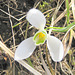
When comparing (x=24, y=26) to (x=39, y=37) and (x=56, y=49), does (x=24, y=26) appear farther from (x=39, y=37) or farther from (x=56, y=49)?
(x=56, y=49)

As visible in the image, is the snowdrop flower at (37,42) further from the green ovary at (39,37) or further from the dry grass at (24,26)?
the dry grass at (24,26)

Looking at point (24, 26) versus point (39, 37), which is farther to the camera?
point (24, 26)

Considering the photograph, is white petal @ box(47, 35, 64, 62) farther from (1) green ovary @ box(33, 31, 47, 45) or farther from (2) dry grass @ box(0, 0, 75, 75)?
(2) dry grass @ box(0, 0, 75, 75)

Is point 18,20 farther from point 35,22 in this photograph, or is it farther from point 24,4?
point 35,22

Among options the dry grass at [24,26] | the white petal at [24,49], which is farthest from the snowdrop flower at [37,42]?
the dry grass at [24,26]

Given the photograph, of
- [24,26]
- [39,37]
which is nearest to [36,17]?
[39,37]

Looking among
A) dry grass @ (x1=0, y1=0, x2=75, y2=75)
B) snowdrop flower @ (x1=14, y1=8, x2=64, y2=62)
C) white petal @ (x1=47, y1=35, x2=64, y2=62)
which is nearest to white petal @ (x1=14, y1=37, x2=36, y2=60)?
snowdrop flower @ (x1=14, y1=8, x2=64, y2=62)

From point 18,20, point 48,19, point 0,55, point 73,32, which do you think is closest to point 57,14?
point 48,19
